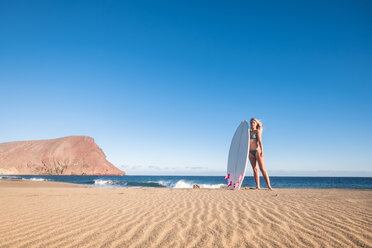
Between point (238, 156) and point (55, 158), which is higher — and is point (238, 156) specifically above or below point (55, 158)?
below

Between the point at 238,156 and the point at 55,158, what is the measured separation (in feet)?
333

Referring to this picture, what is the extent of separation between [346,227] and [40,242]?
3839 millimetres

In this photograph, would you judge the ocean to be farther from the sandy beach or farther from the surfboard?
the sandy beach

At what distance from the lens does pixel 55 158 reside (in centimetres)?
9531

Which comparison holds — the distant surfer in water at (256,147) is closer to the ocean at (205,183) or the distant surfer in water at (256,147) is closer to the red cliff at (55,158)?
the ocean at (205,183)

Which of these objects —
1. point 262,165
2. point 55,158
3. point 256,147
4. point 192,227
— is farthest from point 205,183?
point 55,158

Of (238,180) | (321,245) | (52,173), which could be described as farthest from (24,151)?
(321,245)

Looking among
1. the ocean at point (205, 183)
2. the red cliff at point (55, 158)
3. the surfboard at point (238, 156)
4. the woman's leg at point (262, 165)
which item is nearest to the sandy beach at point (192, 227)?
the woman's leg at point (262, 165)

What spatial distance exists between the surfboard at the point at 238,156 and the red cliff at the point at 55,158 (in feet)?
317

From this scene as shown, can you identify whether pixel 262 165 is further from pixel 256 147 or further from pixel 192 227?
pixel 192 227

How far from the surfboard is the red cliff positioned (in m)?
96.6

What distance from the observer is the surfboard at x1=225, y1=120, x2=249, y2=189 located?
1016 cm


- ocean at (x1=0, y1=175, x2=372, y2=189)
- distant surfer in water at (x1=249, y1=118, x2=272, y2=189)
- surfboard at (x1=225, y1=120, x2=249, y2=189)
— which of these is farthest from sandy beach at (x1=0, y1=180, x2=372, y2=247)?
ocean at (x1=0, y1=175, x2=372, y2=189)

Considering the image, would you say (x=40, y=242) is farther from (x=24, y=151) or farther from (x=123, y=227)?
(x=24, y=151)
